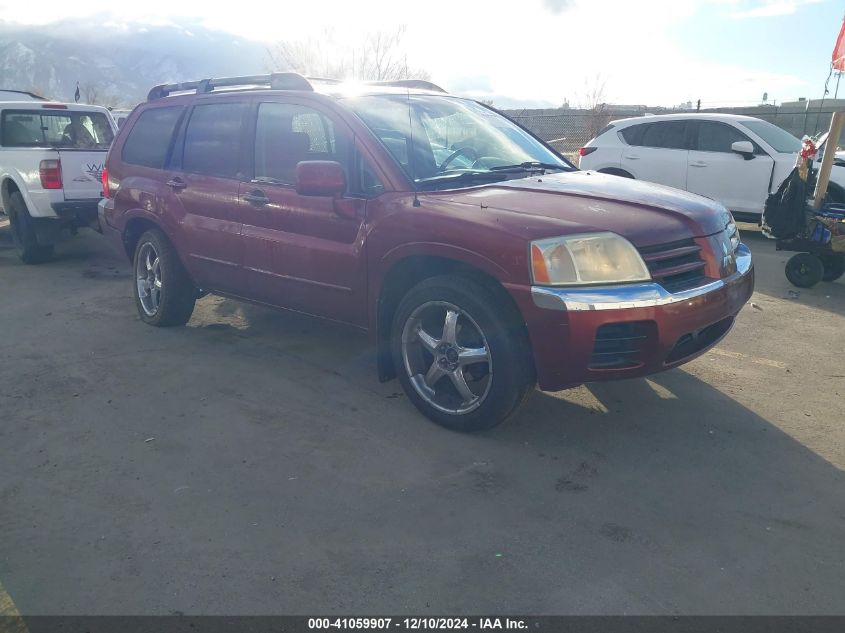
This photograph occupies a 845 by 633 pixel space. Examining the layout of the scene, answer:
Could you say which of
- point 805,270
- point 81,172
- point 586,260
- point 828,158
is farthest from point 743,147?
point 81,172

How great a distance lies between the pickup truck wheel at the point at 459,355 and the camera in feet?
11.6

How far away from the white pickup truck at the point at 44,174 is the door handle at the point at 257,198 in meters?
4.50

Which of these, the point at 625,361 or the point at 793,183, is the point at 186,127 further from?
the point at 793,183

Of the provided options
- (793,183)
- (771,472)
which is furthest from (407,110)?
(793,183)

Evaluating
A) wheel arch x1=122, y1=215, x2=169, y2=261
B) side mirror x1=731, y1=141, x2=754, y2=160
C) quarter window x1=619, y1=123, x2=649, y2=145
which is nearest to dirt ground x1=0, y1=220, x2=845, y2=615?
wheel arch x1=122, y1=215, x2=169, y2=261

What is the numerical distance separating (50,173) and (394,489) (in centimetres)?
685

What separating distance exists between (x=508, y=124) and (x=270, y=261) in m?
2.04

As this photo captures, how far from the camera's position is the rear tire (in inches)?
272

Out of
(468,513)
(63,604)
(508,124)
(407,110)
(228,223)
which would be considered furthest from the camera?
(508,124)

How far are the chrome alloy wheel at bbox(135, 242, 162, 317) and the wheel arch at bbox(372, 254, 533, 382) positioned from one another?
248cm

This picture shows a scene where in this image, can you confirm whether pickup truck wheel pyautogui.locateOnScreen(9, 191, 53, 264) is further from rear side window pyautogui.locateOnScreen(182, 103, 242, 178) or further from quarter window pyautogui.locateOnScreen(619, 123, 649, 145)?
quarter window pyautogui.locateOnScreen(619, 123, 649, 145)

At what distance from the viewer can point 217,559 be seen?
9.05ft
